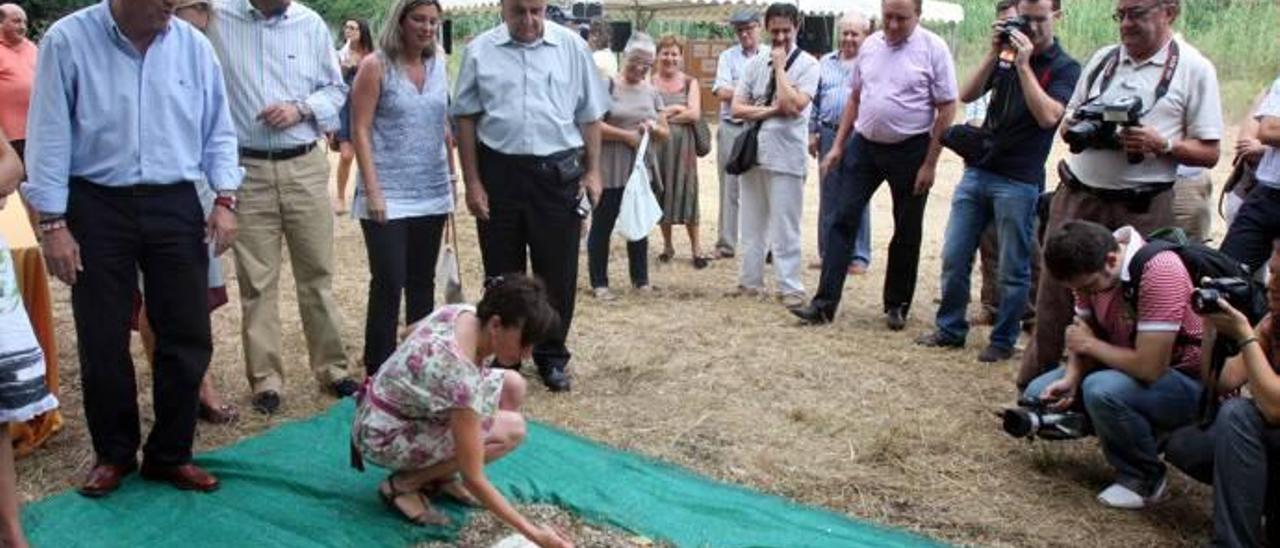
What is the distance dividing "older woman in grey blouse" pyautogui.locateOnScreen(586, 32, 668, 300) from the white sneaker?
2.97 m

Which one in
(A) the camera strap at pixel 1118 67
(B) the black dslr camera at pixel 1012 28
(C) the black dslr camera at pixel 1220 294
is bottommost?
(C) the black dslr camera at pixel 1220 294

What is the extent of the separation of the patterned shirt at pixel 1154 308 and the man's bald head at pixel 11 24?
4973 mm

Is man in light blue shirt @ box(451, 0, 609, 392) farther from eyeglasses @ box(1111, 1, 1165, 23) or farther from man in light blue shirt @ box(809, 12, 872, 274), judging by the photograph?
man in light blue shirt @ box(809, 12, 872, 274)

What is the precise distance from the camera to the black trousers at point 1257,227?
3684mm

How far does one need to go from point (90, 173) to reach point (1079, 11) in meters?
18.5

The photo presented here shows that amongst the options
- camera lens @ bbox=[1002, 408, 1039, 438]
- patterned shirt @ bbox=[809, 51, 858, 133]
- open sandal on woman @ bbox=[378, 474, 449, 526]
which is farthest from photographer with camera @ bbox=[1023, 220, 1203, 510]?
patterned shirt @ bbox=[809, 51, 858, 133]

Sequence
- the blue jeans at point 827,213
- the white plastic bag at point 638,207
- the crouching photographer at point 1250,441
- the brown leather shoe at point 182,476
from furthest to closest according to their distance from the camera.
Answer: the blue jeans at point 827,213 → the white plastic bag at point 638,207 → the brown leather shoe at point 182,476 → the crouching photographer at point 1250,441

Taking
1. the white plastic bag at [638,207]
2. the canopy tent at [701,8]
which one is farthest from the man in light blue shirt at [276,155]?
the canopy tent at [701,8]

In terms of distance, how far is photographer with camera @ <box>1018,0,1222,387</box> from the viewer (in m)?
3.73

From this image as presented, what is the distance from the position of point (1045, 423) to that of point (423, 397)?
183cm

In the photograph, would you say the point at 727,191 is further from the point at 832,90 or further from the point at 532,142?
the point at 532,142

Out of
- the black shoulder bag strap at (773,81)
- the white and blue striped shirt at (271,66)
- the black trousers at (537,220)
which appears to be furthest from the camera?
the black shoulder bag strap at (773,81)

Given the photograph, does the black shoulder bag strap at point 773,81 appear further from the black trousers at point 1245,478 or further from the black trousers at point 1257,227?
the black trousers at point 1245,478

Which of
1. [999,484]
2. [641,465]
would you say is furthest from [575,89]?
[999,484]
